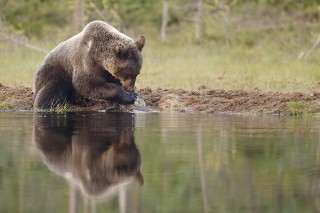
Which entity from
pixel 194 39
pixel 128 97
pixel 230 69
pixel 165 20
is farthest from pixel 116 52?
pixel 165 20

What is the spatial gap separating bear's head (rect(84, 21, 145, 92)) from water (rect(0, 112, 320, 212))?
0.98 metres

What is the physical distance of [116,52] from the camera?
1295 cm

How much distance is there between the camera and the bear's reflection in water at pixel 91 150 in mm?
7551

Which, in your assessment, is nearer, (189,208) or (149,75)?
(189,208)

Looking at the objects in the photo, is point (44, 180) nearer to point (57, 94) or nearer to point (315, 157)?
point (315, 157)

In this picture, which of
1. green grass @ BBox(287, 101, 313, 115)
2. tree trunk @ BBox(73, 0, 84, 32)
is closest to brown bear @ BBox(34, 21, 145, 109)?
green grass @ BBox(287, 101, 313, 115)

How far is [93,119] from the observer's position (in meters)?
12.3

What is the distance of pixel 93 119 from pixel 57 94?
5.23ft

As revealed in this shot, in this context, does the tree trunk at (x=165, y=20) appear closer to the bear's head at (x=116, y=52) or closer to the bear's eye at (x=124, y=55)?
the bear's head at (x=116, y=52)

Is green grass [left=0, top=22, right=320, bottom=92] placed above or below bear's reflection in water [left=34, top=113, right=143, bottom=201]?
above

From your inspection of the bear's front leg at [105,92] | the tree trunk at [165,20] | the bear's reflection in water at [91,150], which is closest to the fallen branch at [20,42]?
the tree trunk at [165,20]

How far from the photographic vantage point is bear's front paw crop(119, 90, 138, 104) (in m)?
13.3

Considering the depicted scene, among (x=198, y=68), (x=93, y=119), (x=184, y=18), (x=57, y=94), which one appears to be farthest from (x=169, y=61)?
(x=184, y=18)

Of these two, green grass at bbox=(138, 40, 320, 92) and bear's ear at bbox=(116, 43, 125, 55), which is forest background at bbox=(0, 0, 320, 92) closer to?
green grass at bbox=(138, 40, 320, 92)
